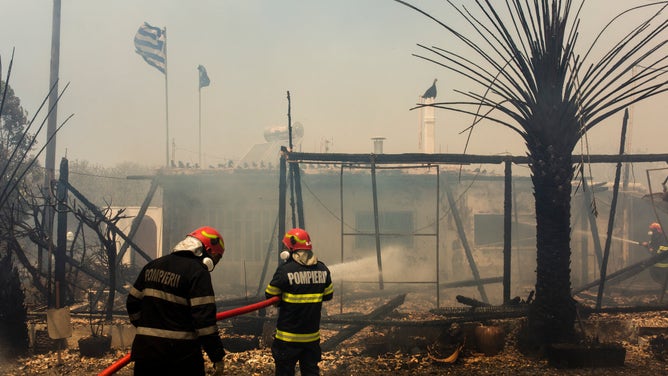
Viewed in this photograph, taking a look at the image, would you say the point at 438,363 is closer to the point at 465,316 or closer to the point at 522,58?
the point at 465,316

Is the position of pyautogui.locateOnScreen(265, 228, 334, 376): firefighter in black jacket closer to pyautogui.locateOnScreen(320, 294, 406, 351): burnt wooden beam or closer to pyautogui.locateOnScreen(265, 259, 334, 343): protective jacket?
pyautogui.locateOnScreen(265, 259, 334, 343): protective jacket

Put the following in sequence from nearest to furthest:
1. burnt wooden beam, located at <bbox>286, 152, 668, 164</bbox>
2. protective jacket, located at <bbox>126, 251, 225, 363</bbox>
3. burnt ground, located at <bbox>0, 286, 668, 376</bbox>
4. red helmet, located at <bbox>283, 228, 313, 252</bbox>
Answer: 1. protective jacket, located at <bbox>126, 251, 225, 363</bbox>
2. red helmet, located at <bbox>283, 228, 313, 252</bbox>
3. burnt ground, located at <bbox>0, 286, 668, 376</bbox>
4. burnt wooden beam, located at <bbox>286, 152, 668, 164</bbox>

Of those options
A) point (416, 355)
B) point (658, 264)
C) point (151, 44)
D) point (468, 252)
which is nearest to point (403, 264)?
point (468, 252)

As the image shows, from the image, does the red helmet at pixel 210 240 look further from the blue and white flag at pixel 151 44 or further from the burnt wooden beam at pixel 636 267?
the blue and white flag at pixel 151 44

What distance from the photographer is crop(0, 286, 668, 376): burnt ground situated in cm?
783

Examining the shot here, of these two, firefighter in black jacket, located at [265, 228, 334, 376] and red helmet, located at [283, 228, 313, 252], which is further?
red helmet, located at [283, 228, 313, 252]

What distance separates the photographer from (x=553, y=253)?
8.34m

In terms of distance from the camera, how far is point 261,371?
8102mm

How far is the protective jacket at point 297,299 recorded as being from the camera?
5.72 m

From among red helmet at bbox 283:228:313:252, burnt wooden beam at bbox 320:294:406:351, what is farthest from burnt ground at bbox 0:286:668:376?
red helmet at bbox 283:228:313:252

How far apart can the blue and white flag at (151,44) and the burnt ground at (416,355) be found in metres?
18.0

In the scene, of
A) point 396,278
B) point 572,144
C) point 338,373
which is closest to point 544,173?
point 572,144

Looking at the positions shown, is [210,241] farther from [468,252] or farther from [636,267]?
[468,252]

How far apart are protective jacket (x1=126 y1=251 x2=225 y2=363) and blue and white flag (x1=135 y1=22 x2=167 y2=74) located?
75.3ft
